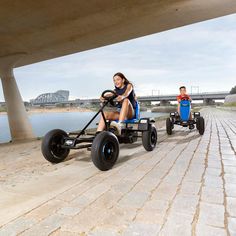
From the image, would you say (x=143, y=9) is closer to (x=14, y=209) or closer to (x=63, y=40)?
(x=63, y=40)

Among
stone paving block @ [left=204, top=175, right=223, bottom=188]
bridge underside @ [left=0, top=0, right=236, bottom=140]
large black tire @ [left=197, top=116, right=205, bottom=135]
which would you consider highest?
bridge underside @ [left=0, top=0, right=236, bottom=140]

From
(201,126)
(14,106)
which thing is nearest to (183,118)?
(201,126)

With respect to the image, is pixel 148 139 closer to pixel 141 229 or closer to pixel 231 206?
pixel 231 206

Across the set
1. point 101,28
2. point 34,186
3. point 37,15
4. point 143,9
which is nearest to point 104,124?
point 34,186

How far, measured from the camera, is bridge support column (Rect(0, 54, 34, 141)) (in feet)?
58.9

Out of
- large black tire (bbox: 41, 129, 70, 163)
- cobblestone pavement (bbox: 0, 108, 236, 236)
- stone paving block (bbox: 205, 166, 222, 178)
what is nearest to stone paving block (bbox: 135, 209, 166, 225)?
cobblestone pavement (bbox: 0, 108, 236, 236)

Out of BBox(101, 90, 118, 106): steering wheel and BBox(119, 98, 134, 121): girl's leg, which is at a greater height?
BBox(101, 90, 118, 106): steering wheel

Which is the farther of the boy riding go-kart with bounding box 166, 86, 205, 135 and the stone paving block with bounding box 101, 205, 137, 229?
the boy riding go-kart with bounding box 166, 86, 205, 135

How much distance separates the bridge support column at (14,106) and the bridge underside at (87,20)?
2.37m

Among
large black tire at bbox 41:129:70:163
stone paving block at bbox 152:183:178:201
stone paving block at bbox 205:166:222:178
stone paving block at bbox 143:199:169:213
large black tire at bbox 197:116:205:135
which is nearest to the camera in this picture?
stone paving block at bbox 143:199:169:213

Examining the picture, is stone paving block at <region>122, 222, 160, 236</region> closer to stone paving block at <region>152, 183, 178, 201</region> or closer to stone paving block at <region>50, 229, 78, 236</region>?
stone paving block at <region>50, 229, 78, 236</region>

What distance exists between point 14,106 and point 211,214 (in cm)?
1814

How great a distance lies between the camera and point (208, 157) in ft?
15.8

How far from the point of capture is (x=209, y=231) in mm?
2008
